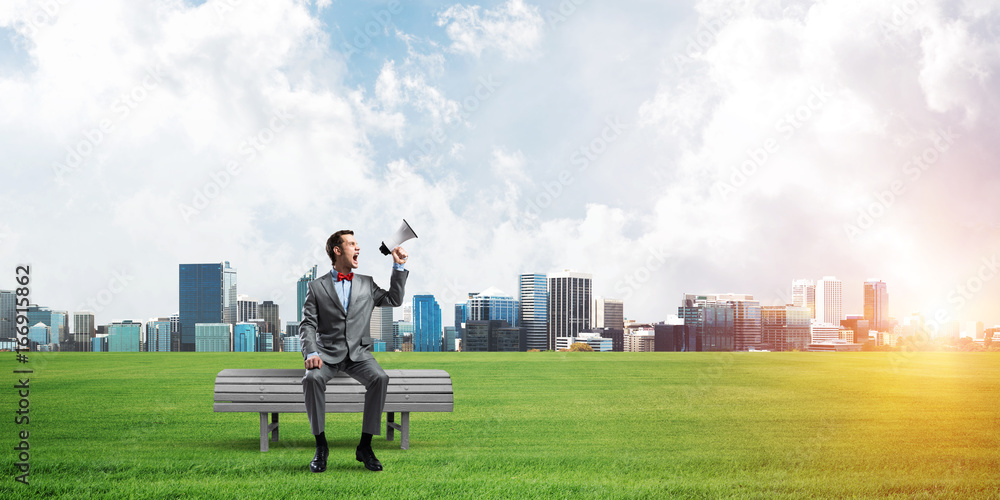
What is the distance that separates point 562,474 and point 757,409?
677cm

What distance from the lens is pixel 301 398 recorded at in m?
7.08

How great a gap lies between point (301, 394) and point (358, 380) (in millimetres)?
738

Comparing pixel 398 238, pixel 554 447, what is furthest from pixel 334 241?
pixel 554 447

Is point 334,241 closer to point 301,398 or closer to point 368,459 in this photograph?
point 301,398

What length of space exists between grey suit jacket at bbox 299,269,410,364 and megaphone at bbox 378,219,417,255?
24cm

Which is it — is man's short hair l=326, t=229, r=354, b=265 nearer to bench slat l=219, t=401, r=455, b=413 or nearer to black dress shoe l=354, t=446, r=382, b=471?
bench slat l=219, t=401, r=455, b=413

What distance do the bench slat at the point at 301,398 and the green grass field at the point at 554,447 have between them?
0.53 meters

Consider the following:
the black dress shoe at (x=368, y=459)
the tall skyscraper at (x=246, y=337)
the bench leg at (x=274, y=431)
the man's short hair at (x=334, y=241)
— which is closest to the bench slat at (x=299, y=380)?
the bench leg at (x=274, y=431)

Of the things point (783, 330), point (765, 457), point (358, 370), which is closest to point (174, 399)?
point (358, 370)

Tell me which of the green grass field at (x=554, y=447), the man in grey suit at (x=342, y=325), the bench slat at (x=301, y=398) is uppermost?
the man in grey suit at (x=342, y=325)

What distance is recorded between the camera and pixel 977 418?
10883 mm

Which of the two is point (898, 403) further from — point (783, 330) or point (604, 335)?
point (604, 335)

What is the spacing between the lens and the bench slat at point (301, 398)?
6.93m

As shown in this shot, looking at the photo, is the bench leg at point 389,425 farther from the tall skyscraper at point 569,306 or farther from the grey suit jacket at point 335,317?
the tall skyscraper at point 569,306
